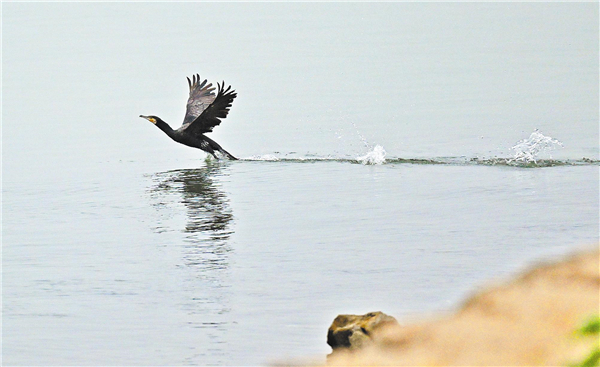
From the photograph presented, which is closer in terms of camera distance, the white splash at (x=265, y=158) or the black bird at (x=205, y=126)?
the white splash at (x=265, y=158)

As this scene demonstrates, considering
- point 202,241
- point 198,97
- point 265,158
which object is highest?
point 198,97

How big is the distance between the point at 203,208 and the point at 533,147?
18.6ft

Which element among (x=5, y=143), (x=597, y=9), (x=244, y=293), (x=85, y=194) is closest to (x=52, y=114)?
(x=5, y=143)

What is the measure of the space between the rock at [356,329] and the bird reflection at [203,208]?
3299 mm

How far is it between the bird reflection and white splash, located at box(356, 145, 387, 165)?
2.17 metres

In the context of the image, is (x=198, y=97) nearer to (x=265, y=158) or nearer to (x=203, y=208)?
(x=265, y=158)

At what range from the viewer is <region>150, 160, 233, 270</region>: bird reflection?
9828mm

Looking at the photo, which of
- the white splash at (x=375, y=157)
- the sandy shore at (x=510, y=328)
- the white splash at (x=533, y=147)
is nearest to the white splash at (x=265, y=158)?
the white splash at (x=375, y=157)

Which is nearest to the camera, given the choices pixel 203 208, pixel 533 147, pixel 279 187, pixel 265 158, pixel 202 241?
pixel 202 241

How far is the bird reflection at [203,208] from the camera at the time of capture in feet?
32.2

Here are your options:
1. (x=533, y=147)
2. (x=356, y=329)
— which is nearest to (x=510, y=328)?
(x=356, y=329)

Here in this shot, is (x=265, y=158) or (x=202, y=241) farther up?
(x=265, y=158)

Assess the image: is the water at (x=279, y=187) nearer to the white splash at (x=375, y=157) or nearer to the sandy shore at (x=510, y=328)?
the white splash at (x=375, y=157)

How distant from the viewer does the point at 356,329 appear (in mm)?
5938
